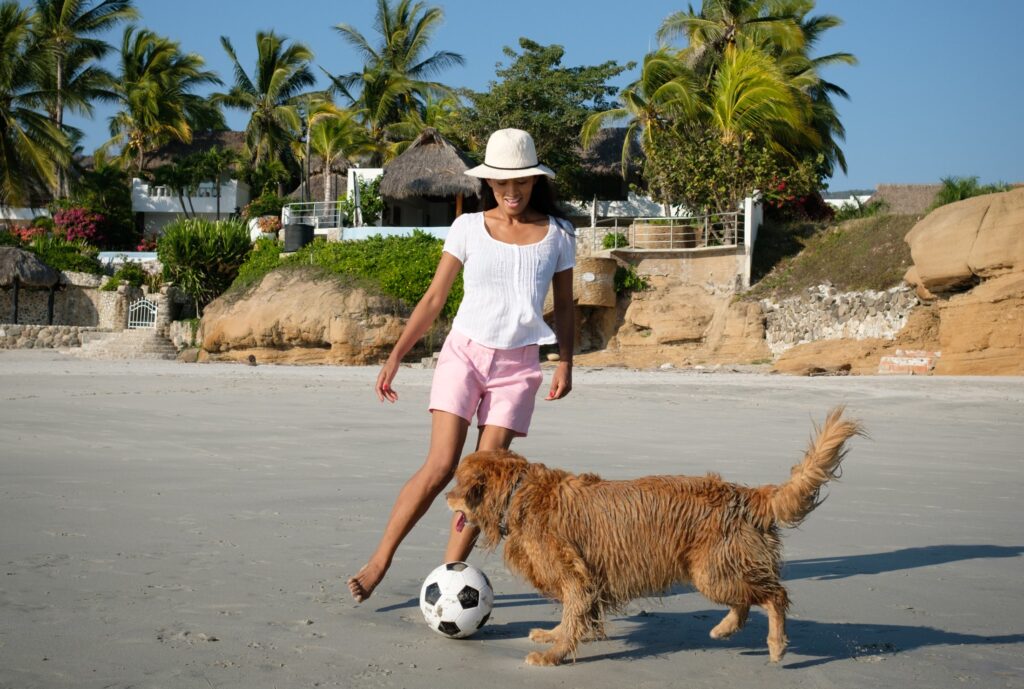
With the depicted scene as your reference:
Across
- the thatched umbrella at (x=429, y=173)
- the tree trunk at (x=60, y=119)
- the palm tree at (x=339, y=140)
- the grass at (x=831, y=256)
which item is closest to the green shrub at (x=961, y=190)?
the grass at (x=831, y=256)

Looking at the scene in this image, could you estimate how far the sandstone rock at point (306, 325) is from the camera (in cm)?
2405

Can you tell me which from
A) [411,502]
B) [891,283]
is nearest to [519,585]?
[411,502]

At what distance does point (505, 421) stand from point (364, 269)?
74.3 feet

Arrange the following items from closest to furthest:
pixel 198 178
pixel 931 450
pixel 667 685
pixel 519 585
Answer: pixel 667 685
pixel 519 585
pixel 931 450
pixel 198 178

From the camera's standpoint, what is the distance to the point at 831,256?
25906 mm

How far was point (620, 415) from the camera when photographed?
11852 mm

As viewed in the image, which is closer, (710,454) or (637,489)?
(637,489)

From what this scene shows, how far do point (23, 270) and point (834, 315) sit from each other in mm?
24948

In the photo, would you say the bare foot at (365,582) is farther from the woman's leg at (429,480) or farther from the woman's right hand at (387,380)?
the woman's right hand at (387,380)

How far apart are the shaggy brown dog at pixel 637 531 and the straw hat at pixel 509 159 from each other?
1209mm

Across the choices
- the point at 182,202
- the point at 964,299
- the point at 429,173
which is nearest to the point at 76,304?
the point at 429,173

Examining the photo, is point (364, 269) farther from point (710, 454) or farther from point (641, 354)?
point (710, 454)

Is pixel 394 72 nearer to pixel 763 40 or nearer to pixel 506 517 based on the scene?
pixel 763 40

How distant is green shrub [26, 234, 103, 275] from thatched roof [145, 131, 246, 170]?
1399 centimetres
